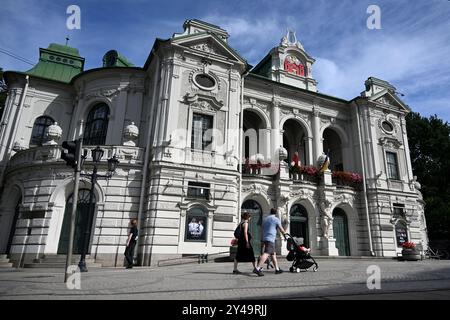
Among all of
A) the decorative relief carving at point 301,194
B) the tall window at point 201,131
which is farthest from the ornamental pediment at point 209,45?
the decorative relief carving at point 301,194

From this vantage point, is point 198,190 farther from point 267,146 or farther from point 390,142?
point 390,142

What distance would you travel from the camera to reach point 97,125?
2100 centimetres

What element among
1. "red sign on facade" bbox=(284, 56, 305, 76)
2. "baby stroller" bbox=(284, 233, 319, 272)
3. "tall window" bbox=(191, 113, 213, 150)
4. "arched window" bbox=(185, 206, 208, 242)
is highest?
"red sign on facade" bbox=(284, 56, 305, 76)

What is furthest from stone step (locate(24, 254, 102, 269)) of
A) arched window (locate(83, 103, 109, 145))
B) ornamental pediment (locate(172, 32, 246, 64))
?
ornamental pediment (locate(172, 32, 246, 64))

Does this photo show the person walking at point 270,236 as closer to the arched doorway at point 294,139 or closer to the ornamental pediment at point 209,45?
the ornamental pediment at point 209,45

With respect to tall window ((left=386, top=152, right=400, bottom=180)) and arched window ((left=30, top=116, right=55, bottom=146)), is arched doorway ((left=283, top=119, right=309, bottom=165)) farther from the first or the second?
arched window ((left=30, top=116, right=55, bottom=146))

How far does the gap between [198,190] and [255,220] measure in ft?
15.2

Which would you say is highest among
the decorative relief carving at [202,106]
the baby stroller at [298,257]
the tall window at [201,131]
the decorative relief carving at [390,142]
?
the decorative relief carving at [390,142]

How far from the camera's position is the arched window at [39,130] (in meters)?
21.5

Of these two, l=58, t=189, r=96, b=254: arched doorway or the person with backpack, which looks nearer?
the person with backpack

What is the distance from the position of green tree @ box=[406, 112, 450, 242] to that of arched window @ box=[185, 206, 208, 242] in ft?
87.7

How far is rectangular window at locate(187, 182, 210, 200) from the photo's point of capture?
16.9m

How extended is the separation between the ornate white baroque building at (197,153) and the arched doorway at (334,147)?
0.13 meters

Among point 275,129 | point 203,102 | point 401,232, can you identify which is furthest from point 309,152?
point 203,102
